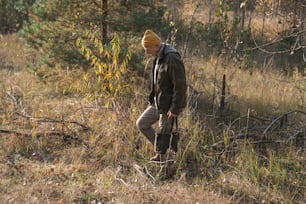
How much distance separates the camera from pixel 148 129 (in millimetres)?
4875

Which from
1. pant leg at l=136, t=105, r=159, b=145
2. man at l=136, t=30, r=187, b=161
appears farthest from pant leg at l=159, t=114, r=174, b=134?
pant leg at l=136, t=105, r=159, b=145

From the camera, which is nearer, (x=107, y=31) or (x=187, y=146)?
(x=187, y=146)

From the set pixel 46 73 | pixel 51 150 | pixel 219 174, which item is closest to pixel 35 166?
pixel 51 150

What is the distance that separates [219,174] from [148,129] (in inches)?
41.8

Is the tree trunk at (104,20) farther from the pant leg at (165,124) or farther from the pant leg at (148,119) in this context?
the pant leg at (165,124)

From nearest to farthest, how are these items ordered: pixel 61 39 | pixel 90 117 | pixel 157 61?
pixel 157 61
pixel 90 117
pixel 61 39

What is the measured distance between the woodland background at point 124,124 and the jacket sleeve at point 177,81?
797 mm

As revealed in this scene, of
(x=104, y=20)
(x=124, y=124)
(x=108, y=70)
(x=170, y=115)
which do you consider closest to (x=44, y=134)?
(x=124, y=124)

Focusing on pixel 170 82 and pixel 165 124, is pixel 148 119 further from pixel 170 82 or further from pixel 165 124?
pixel 170 82

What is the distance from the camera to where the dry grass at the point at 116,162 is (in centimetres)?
436

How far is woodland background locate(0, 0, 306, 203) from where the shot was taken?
4469mm

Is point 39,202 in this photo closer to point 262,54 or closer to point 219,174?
point 219,174

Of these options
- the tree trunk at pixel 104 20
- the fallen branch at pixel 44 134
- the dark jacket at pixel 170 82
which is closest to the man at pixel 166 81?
the dark jacket at pixel 170 82

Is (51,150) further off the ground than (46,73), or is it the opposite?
(46,73)
